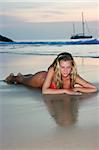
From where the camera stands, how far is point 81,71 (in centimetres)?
519

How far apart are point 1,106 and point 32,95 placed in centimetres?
62

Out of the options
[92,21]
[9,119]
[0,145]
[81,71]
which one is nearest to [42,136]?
[0,145]

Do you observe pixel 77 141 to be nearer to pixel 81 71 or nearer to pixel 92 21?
pixel 81 71

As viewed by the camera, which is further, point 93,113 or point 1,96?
point 1,96

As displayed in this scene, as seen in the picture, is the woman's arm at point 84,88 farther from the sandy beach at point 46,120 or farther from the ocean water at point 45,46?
the ocean water at point 45,46

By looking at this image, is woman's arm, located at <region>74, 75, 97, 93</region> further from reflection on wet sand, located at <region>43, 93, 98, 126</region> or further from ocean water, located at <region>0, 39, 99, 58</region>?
ocean water, located at <region>0, 39, 99, 58</region>

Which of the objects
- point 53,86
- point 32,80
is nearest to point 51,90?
point 53,86

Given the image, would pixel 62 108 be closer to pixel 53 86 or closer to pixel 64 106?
pixel 64 106

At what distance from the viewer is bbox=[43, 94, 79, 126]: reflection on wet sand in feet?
8.68

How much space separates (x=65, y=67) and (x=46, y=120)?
3.73 ft

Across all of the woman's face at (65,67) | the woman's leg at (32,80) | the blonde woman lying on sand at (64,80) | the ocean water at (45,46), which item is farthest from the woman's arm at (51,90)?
the ocean water at (45,46)

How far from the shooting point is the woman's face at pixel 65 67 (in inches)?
145

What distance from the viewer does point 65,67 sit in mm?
3701

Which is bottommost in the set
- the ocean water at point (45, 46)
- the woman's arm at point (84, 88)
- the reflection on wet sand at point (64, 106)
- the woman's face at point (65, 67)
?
the reflection on wet sand at point (64, 106)
